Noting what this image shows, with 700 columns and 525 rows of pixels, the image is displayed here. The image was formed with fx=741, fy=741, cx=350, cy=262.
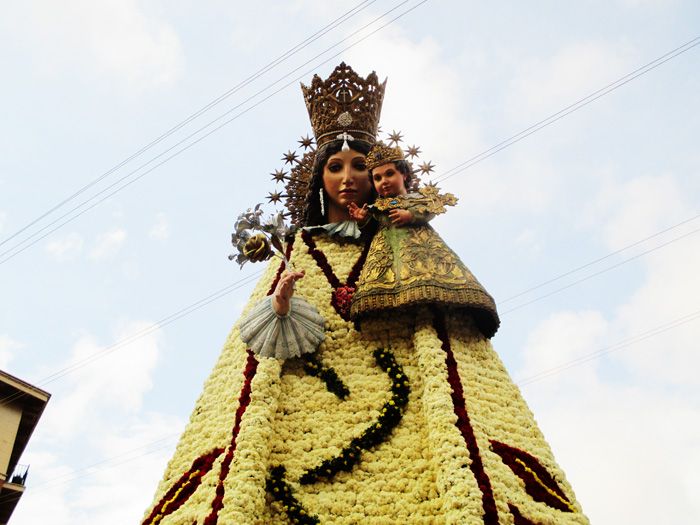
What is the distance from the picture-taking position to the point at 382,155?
721 cm

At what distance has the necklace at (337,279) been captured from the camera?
21.4 feet

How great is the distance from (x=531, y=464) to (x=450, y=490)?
902 mm

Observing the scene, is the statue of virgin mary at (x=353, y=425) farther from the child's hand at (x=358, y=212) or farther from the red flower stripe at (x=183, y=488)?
the child's hand at (x=358, y=212)

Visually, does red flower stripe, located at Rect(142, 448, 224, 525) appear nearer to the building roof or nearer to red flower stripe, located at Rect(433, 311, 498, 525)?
red flower stripe, located at Rect(433, 311, 498, 525)

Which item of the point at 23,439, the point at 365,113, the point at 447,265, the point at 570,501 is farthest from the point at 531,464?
the point at 23,439

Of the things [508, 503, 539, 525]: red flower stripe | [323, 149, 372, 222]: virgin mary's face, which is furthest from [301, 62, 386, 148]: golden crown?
[508, 503, 539, 525]: red flower stripe

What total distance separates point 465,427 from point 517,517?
709 mm

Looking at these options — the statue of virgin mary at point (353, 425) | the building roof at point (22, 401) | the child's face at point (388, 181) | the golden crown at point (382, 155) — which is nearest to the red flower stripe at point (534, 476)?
the statue of virgin mary at point (353, 425)

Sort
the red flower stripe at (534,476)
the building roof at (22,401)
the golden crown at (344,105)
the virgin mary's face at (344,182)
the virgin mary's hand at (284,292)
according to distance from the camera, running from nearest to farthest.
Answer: the red flower stripe at (534,476) < the virgin mary's hand at (284,292) < the virgin mary's face at (344,182) < the golden crown at (344,105) < the building roof at (22,401)

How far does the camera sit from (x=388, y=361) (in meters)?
6.04

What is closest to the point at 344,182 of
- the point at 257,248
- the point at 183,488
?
the point at 257,248

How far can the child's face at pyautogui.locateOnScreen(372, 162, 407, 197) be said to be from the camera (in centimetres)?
710

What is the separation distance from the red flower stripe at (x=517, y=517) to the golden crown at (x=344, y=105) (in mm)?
4399

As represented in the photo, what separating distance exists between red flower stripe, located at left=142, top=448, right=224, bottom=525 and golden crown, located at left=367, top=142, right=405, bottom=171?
312cm
